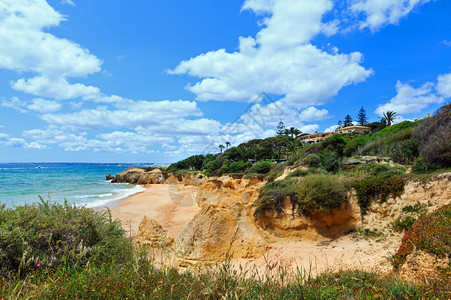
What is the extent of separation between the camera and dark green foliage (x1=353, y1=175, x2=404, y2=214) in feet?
30.4

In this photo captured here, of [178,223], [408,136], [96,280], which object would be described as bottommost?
[178,223]

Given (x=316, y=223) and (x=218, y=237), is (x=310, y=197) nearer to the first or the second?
(x=316, y=223)

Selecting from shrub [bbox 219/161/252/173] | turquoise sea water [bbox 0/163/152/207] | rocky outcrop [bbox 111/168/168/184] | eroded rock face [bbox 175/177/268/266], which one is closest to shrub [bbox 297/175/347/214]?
eroded rock face [bbox 175/177/268/266]

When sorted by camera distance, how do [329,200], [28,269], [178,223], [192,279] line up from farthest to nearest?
1. [178,223]
2. [329,200]
3. [28,269]
4. [192,279]

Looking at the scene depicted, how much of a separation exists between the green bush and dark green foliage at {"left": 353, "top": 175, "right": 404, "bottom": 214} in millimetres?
8961

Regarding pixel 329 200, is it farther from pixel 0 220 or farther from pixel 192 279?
pixel 0 220

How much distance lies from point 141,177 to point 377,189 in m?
46.3

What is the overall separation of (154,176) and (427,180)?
4494cm

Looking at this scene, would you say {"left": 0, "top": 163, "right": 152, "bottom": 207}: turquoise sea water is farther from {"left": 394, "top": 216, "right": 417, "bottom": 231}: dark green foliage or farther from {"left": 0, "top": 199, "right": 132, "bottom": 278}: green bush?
{"left": 394, "top": 216, "right": 417, "bottom": 231}: dark green foliage

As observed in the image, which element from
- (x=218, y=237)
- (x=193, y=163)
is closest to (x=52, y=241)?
(x=218, y=237)

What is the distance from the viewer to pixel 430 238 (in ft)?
16.0

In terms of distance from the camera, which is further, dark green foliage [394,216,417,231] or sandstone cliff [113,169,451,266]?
dark green foliage [394,216,417,231]

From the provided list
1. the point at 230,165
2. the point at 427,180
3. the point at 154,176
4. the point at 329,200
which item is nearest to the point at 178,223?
the point at 329,200

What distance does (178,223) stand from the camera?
13930 millimetres
